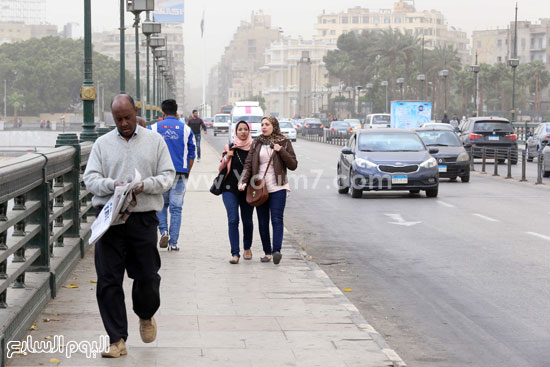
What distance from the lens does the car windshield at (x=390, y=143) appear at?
24234 mm

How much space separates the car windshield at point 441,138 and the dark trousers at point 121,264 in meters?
23.5

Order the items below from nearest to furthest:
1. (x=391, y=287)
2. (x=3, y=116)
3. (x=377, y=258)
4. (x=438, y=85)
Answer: (x=391, y=287)
(x=377, y=258)
(x=438, y=85)
(x=3, y=116)

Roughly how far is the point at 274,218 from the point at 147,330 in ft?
16.2

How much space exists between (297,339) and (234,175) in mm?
4693

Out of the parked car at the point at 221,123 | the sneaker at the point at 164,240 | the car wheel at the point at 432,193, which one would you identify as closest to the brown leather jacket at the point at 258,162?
the sneaker at the point at 164,240

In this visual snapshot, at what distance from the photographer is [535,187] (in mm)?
27500

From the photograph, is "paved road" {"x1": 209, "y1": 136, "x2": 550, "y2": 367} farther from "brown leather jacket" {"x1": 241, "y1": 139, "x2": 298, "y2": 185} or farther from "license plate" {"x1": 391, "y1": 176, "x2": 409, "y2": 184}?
"brown leather jacket" {"x1": 241, "y1": 139, "x2": 298, "y2": 185}

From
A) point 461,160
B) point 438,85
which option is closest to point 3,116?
point 438,85

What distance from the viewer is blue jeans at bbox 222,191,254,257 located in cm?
1195

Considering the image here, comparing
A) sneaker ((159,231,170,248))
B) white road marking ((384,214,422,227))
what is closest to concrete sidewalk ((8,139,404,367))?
sneaker ((159,231,170,248))

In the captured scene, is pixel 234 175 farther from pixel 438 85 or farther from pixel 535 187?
pixel 438 85

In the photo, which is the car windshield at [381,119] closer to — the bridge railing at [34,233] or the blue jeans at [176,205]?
the blue jeans at [176,205]

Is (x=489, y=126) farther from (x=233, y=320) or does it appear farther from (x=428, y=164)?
(x=233, y=320)

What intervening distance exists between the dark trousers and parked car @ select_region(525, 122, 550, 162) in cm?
3257
